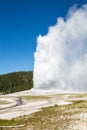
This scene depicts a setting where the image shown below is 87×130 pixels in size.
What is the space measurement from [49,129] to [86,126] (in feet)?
17.2

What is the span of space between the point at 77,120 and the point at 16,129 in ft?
32.2

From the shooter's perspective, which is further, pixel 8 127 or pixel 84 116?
pixel 84 116

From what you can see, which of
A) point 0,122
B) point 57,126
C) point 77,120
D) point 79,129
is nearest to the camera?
point 79,129

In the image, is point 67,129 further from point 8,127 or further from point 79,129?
point 8,127

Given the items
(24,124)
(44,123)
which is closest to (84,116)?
(44,123)

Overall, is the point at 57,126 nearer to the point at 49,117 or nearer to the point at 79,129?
the point at 79,129

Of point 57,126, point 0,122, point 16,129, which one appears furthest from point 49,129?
point 0,122

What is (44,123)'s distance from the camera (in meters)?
47.1

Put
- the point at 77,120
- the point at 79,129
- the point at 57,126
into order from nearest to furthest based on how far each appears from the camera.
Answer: the point at 79,129 → the point at 57,126 → the point at 77,120

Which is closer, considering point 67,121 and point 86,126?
point 86,126

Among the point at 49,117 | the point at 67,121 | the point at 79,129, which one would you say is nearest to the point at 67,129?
the point at 79,129

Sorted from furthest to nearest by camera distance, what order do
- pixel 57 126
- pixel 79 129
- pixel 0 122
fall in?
pixel 0 122, pixel 57 126, pixel 79 129

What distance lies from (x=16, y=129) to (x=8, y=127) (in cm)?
251

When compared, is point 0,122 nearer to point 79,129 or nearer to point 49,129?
point 49,129
